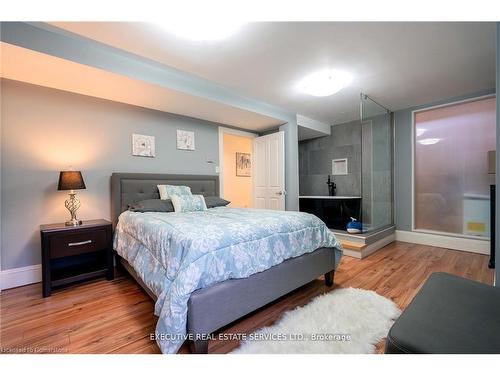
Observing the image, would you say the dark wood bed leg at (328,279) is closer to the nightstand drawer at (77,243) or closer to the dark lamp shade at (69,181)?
the nightstand drawer at (77,243)

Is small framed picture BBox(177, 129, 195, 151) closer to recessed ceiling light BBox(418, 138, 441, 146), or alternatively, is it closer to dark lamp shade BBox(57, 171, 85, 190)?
dark lamp shade BBox(57, 171, 85, 190)

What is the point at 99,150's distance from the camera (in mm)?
2795

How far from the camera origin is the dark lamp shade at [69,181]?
7.60 feet

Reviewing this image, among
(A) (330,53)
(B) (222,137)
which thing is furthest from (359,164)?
(A) (330,53)

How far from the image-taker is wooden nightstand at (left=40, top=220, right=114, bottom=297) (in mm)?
2102

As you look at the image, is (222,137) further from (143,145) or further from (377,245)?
(377,245)

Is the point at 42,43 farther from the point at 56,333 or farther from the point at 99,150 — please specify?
the point at 56,333

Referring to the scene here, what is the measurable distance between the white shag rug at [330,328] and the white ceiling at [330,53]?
2.32 m

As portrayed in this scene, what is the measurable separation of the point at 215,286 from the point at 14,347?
1370 millimetres

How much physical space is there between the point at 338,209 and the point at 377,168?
3.44 ft

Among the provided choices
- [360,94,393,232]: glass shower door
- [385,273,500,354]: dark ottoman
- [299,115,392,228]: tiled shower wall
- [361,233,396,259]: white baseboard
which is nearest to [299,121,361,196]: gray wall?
[299,115,392,228]: tiled shower wall

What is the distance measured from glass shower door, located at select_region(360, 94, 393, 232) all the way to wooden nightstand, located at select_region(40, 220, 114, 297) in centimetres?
396

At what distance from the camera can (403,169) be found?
4090 millimetres

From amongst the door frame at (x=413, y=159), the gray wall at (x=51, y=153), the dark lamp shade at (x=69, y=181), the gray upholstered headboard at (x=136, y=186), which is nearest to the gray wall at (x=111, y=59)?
the gray wall at (x=51, y=153)
